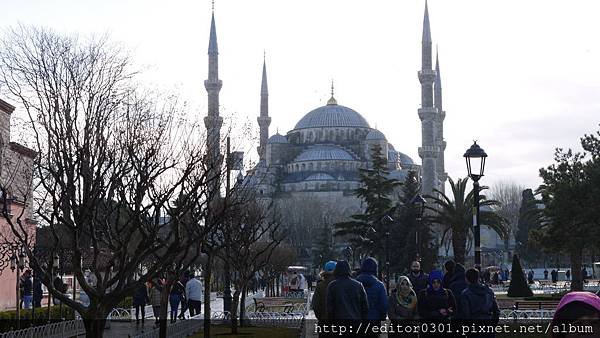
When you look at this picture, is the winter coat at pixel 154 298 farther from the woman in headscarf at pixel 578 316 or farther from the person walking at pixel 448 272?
the woman in headscarf at pixel 578 316

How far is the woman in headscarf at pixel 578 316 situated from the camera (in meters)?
4.00

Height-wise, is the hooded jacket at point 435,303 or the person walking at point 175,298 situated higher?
the hooded jacket at point 435,303

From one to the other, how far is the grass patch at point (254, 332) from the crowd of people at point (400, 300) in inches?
239

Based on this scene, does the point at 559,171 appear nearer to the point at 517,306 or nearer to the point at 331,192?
the point at 517,306

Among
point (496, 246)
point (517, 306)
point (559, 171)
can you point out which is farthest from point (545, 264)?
point (517, 306)

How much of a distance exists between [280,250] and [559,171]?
86.7 ft

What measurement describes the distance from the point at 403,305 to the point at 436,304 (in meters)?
0.60

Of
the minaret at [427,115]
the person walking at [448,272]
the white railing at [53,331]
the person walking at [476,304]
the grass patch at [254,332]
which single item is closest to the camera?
the person walking at [476,304]

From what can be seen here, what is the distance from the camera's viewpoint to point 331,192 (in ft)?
335

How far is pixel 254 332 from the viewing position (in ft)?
56.6

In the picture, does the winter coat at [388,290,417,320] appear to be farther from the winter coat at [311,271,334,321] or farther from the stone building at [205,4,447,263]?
the stone building at [205,4,447,263]

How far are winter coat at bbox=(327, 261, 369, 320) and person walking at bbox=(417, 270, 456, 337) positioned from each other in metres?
1.38

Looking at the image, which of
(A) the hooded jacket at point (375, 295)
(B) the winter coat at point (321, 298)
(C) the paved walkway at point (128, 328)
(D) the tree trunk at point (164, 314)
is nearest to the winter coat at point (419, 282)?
(B) the winter coat at point (321, 298)

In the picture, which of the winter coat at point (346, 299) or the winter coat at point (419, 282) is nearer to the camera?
the winter coat at point (346, 299)
